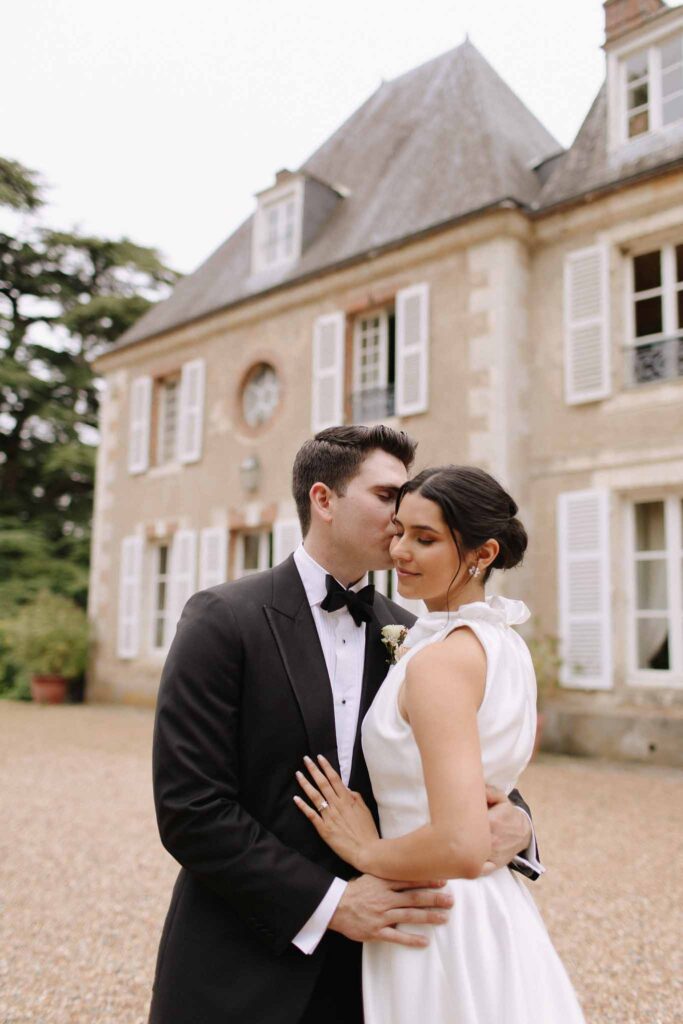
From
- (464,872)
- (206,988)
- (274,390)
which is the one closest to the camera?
(464,872)

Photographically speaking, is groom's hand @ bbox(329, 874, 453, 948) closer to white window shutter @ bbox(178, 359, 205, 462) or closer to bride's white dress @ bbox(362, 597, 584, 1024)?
bride's white dress @ bbox(362, 597, 584, 1024)

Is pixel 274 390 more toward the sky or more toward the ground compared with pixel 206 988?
more toward the sky

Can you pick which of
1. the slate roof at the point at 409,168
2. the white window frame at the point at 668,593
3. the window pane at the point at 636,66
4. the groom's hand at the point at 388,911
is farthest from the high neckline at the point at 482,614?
the window pane at the point at 636,66

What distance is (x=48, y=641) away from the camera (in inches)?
511

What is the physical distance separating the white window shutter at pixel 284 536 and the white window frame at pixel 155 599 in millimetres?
2261

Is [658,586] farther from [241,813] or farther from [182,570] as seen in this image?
[241,813]

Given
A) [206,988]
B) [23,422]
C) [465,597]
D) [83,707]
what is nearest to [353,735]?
[465,597]

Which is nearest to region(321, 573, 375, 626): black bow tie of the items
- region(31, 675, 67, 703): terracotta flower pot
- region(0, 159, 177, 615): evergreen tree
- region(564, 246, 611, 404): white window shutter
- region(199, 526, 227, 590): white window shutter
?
region(564, 246, 611, 404): white window shutter

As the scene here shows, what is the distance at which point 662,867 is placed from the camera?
4418 mm

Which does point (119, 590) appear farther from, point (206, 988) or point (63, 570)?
point (206, 988)

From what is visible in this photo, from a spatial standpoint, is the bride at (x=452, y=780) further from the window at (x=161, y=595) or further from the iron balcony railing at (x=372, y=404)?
the window at (x=161, y=595)

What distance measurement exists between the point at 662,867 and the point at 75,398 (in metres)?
16.9

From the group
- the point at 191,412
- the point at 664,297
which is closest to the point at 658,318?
the point at 664,297

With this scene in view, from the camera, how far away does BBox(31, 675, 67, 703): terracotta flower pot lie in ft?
42.7
